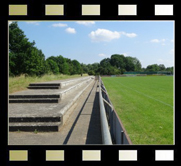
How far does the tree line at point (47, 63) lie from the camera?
98.2ft

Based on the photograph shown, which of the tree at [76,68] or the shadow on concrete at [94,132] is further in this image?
the tree at [76,68]

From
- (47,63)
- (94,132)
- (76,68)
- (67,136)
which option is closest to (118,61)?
(76,68)

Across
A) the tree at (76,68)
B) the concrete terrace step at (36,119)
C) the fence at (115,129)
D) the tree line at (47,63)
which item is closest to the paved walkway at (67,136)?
the concrete terrace step at (36,119)

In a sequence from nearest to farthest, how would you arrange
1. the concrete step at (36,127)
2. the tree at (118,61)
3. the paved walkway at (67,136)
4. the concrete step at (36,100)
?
the paved walkway at (67,136), the concrete step at (36,127), the concrete step at (36,100), the tree at (118,61)

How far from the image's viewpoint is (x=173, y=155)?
224 cm

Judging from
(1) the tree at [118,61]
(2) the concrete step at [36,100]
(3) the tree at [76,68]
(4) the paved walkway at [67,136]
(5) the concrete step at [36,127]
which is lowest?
(4) the paved walkway at [67,136]

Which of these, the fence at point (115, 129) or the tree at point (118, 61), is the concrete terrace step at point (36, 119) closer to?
the fence at point (115, 129)

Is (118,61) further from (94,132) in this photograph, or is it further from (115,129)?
(94,132)

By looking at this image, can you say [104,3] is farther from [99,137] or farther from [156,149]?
[99,137]

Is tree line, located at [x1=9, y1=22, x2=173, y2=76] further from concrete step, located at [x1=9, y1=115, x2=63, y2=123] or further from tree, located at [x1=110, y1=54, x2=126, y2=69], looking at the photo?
concrete step, located at [x1=9, y1=115, x2=63, y2=123]

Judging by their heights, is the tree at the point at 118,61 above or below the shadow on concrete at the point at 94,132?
above

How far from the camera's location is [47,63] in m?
56.3

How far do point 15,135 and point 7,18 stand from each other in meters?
2.84
